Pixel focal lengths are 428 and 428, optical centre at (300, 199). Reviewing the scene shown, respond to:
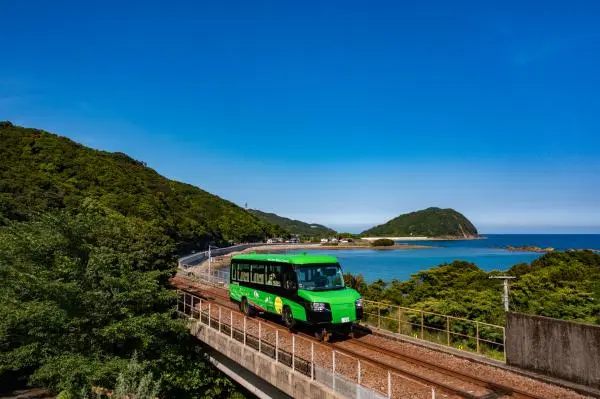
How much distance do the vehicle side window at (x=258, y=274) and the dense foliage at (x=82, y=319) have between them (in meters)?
3.82

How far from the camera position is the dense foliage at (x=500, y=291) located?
2348cm

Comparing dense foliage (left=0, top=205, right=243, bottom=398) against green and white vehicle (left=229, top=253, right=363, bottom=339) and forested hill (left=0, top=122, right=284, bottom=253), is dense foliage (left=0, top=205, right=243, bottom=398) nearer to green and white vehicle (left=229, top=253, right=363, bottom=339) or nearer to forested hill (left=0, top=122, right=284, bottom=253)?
green and white vehicle (left=229, top=253, right=363, bottom=339)

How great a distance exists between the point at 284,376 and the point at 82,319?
9512 millimetres

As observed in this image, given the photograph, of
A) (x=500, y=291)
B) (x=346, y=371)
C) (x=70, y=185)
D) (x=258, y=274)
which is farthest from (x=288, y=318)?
(x=70, y=185)

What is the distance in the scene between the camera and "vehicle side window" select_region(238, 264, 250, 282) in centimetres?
2004

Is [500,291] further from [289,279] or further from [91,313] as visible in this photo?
[91,313]

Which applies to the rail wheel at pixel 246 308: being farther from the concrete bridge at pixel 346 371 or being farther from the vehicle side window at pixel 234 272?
the vehicle side window at pixel 234 272

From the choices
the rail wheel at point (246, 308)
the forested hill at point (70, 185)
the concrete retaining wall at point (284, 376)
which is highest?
the forested hill at point (70, 185)

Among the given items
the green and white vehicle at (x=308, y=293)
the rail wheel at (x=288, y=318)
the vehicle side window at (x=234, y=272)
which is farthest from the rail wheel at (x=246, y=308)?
the rail wheel at (x=288, y=318)

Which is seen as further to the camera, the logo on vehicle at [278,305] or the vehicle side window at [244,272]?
the vehicle side window at [244,272]

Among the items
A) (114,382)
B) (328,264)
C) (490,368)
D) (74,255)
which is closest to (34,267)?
(74,255)

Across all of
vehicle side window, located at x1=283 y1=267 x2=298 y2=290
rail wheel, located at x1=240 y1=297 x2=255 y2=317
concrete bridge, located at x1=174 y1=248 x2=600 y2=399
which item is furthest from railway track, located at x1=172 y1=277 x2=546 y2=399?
rail wheel, located at x1=240 y1=297 x2=255 y2=317

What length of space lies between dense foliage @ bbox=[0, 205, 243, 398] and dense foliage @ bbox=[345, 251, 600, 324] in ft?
45.5

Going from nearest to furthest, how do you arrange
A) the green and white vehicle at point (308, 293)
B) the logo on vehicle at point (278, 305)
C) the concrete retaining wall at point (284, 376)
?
the concrete retaining wall at point (284, 376)
the green and white vehicle at point (308, 293)
the logo on vehicle at point (278, 305)
